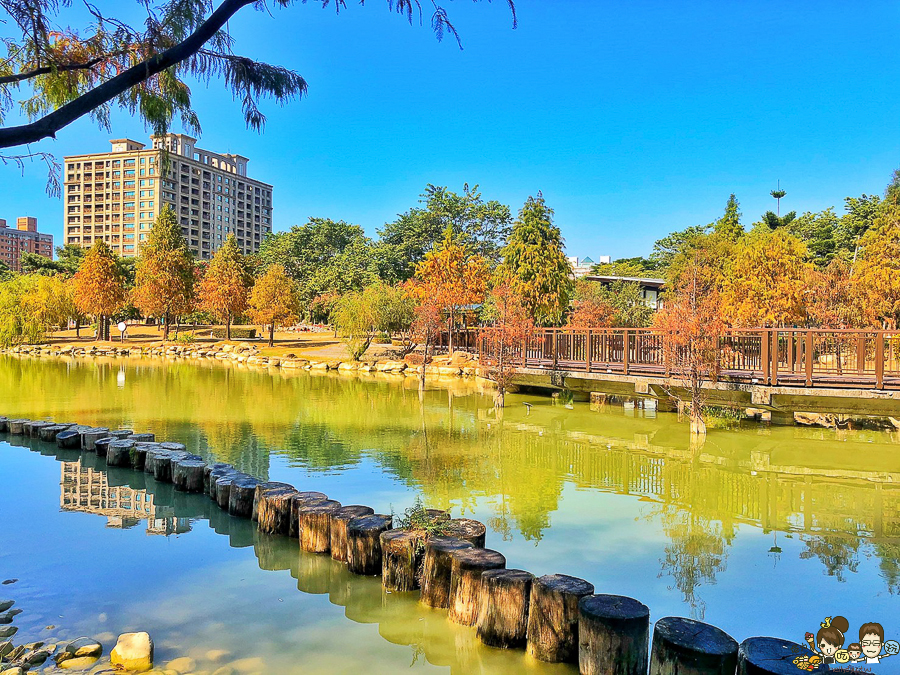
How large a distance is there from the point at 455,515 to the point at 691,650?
3.97 m

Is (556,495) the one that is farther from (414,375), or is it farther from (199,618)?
(414,375)

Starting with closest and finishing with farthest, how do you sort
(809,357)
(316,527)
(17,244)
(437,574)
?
1. (437,574)
2. (316,527)
3. (809,357)
4. (17,244)

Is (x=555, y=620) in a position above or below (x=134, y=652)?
above

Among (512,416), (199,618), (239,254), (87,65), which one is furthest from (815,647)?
(239,254)

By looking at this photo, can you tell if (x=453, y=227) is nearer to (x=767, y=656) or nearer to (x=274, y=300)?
(x=274, y=300)

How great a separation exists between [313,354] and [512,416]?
2269 centimetres

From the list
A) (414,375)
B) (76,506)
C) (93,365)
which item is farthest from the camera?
(93,365)

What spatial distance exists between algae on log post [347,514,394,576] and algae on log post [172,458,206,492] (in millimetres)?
3520

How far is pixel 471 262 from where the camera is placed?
33.2 m

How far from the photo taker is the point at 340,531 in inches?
222

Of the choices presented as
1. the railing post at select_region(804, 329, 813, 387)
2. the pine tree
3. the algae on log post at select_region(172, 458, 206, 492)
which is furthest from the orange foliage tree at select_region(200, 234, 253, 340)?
the railing post at select_region(804, 329, 813, 387)

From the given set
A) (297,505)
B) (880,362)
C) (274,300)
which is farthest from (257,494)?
(274,300)

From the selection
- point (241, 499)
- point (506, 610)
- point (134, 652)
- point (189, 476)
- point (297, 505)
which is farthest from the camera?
point (189, 476)

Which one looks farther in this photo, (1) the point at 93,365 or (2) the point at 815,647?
(1) the point at 93,365
